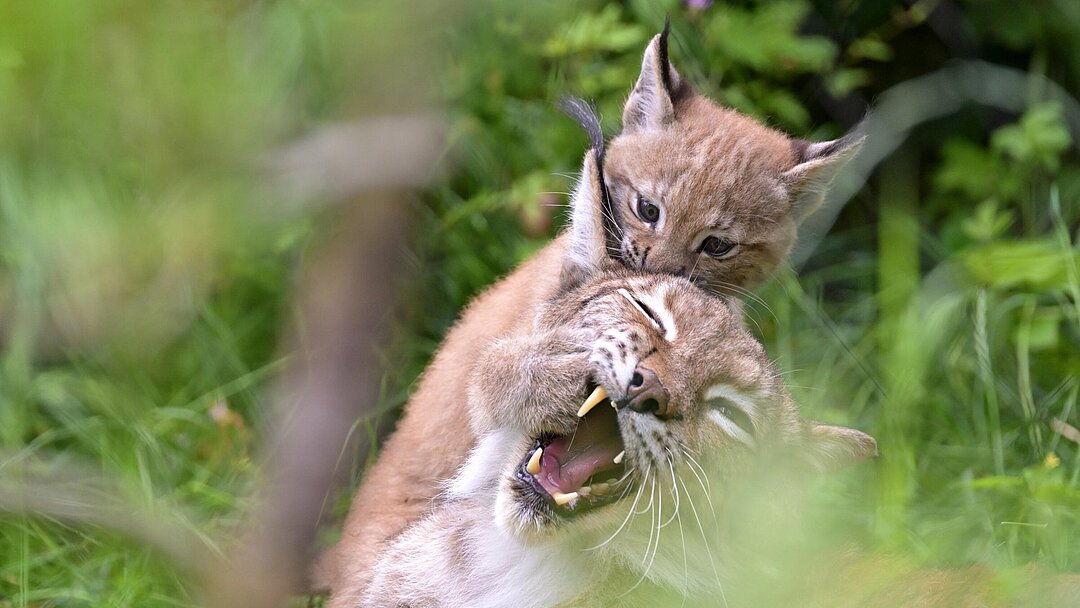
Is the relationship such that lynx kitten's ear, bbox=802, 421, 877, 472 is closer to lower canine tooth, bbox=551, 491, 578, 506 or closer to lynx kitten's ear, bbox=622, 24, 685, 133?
lower canine tooth, bbox=551, 491, 578, 506

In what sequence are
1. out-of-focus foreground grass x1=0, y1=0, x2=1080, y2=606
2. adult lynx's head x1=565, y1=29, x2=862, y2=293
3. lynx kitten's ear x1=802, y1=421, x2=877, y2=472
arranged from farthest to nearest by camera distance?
adult lynx's head x1=565, y1=29, x2=862, y2=293, lynx kitten's ear x1=802, y1=421, x2=877, y2=472, out-of-focus foreground grass x1=0, y1=0, x2=1080, y2=606

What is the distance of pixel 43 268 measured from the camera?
15.9 feet

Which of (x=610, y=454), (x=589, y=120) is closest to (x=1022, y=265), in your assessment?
(x=589, y=120)

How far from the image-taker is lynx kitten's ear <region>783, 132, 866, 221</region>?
4652 mm

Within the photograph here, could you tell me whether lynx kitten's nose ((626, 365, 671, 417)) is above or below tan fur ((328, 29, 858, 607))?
above

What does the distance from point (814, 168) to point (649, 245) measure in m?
0.82

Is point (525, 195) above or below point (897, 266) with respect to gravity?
above

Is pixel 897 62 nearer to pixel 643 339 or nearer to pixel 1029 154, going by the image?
pixel 1029 154

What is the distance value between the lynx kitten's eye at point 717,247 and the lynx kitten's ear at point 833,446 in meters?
1.04

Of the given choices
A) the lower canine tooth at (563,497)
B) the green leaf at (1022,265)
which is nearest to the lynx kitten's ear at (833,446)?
the lower canine tooth at (563,497)

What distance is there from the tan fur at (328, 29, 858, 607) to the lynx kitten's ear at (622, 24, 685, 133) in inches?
0.4

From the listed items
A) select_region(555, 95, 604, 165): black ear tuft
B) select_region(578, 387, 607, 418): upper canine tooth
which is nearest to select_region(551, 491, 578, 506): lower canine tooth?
select_region(578, 387, 607, 418): upper canine tooth

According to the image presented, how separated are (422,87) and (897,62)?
19.8 feet

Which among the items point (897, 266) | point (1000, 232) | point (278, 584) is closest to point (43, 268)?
point (278, 584)
